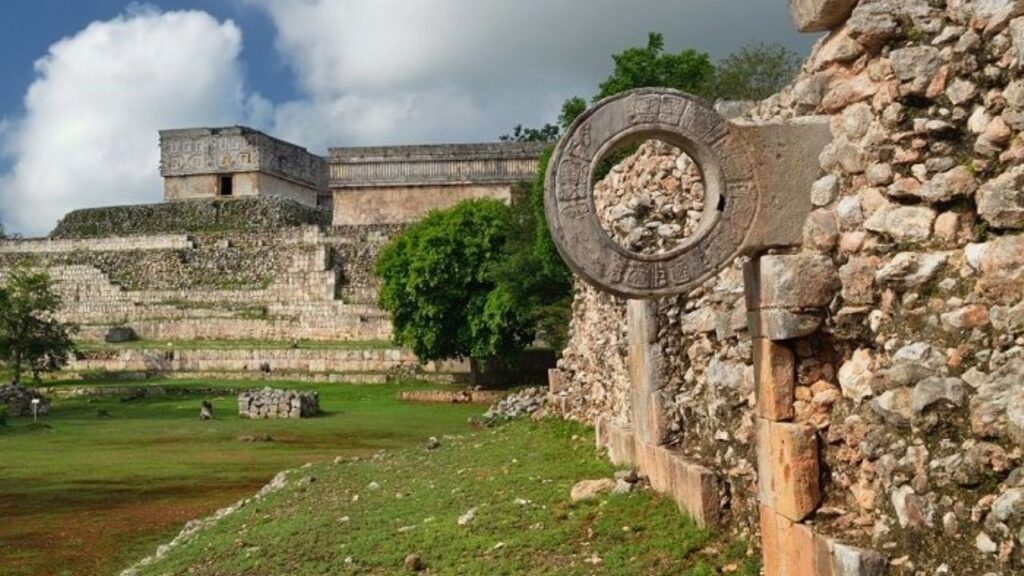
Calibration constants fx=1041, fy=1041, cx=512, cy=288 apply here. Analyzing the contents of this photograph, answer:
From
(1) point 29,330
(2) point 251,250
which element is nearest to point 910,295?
Answer: (1) point 29,330

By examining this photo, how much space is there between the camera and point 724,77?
1023 inches

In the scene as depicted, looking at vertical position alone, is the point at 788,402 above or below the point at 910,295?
below

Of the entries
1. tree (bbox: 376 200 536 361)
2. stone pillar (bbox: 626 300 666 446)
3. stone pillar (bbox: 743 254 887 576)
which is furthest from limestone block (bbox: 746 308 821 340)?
tree (bbox: 376 200 536 361)

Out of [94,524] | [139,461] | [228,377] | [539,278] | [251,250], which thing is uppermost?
[251,250]

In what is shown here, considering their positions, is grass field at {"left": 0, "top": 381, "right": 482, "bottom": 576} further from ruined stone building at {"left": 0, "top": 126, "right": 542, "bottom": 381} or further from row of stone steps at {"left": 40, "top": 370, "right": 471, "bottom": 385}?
ruined stone building at {"left": 0, "top": 126, "right": 542, "bottom": 381}

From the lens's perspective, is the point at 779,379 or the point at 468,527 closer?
the point at 779,379

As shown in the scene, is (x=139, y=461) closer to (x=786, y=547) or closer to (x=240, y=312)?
(x=786, y=547)

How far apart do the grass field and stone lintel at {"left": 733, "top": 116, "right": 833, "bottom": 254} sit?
7798 mm

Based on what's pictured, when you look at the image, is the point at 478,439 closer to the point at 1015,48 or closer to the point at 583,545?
the point at 583,545

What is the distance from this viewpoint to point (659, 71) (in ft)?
88.2

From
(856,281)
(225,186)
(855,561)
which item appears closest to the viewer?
(855,561)

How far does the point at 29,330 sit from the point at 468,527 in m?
30.8

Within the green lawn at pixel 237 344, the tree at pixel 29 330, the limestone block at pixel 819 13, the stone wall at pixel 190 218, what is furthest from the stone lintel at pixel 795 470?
the stone wall at pixel 190 218

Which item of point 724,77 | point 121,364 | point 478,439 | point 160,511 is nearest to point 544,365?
point 724,77
